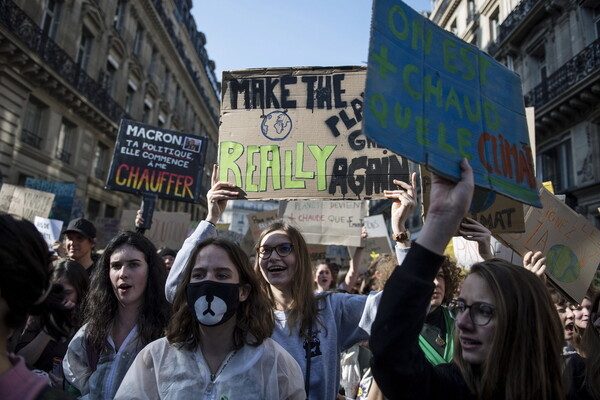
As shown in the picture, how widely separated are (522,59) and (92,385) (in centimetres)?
1976

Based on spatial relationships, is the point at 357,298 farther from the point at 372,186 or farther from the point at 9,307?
the point at 9,307

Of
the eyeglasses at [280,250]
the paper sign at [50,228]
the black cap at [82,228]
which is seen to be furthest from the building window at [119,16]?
the eyeglasses at [280,250]

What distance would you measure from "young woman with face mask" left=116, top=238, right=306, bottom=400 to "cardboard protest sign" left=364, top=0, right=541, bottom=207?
101 centimetres

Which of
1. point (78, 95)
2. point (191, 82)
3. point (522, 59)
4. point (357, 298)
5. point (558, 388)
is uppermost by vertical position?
point (191, 82)

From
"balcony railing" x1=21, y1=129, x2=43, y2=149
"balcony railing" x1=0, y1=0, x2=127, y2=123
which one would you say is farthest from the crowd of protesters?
"balcony railing" x1=21, y1=129, x2=43, y2=149

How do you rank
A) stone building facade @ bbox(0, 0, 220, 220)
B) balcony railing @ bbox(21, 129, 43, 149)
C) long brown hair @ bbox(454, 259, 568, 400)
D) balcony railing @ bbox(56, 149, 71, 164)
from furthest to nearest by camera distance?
balcony railing @ bbox(56, 149, 71, 164) → balcony railing @ bbox(21, 129, 43, 149) → stone building facade @ bbox(0, 0, 220, 220) → long brown hair @ bbox(454, 259, 568, 400)

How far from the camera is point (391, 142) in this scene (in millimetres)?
1509

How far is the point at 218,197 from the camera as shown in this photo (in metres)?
2.93

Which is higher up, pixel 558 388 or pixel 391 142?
pixel 391 142

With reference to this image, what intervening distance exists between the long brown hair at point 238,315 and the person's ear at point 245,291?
1cm

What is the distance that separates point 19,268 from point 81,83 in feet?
59.3

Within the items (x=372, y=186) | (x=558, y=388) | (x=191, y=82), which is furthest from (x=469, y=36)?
(x=558, y=388)

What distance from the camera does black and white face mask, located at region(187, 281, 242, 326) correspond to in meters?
1.93

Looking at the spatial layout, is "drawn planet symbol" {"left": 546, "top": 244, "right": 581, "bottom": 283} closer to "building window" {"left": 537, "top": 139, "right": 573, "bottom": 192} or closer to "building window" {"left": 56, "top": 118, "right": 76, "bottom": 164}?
"building window" {"left": 537, "top": 139, "right": 573, "bottom": 192}
